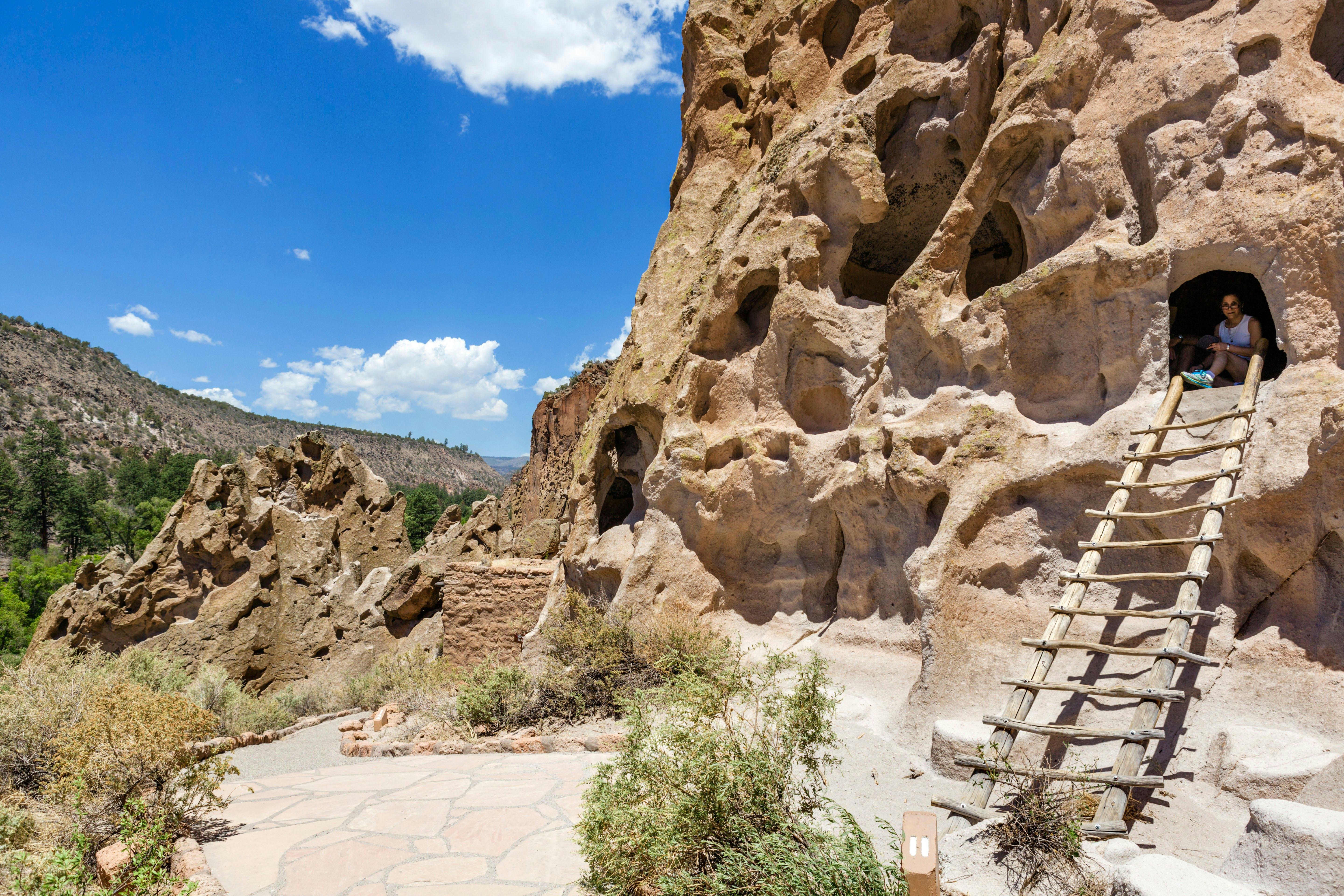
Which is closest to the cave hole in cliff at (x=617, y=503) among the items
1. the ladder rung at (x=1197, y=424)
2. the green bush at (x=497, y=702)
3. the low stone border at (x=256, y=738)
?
the green bush at (x=497, y=702)

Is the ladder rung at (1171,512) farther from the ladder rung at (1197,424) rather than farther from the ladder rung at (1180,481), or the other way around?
the ladder rung at (1197,424)

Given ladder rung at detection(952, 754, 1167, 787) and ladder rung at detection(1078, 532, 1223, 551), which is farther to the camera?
ladder rung at detection(1078, 532, 1223, 551)

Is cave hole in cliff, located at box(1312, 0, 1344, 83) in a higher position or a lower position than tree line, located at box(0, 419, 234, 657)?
higher

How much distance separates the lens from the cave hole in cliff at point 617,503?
39.4 feet

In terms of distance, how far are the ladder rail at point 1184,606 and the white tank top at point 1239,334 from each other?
149 mm

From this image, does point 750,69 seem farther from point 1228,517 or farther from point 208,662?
point 208,662

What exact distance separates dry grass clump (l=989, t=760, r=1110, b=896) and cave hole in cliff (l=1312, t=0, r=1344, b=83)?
225 inches

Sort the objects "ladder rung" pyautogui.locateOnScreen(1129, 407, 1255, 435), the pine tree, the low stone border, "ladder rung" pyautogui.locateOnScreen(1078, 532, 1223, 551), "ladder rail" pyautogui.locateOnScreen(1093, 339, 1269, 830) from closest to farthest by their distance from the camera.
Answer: "ladder rail" pyautogui.locateOnScreen(1093, 339, 1269, 830) → "ladder rung" pyautogui.locateOnScreen(1078, 532, 1223, 551) → "ladder rung" pyautogui.locateOnScreen(1129, 407, 1255, 435) → the low stone border → the pine tree

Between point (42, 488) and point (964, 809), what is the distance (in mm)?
47995

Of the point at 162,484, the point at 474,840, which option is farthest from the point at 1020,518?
the point at 162,484

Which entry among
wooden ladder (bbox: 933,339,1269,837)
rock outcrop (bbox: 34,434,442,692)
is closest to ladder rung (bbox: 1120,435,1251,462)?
wooden ladder (bbox: 933,339,1269,837)

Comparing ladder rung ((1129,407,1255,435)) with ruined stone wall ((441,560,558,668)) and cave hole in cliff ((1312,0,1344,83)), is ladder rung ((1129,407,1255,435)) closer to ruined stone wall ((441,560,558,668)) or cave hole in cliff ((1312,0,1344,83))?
cave hole in cliff ((1312,0,1344,83))

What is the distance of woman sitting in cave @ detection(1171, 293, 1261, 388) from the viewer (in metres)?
5.54

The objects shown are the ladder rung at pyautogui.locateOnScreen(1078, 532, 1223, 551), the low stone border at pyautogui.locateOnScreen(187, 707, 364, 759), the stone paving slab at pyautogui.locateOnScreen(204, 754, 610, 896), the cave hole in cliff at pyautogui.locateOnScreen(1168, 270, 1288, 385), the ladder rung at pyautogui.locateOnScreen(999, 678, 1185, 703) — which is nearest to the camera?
the stone paving slab at pyautogui.locateOnScreen(204, 754, 610, 896)
